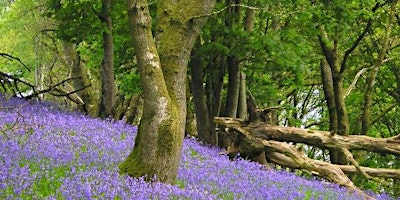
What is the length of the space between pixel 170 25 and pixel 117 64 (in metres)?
9.75

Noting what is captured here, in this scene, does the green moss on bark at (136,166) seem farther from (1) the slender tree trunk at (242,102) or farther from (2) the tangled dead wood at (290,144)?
(1) the slender tree trunk at (242,102)

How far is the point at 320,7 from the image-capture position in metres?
14.5

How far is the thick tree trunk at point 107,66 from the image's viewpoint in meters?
12.9

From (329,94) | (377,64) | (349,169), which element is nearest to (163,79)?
(349,169)

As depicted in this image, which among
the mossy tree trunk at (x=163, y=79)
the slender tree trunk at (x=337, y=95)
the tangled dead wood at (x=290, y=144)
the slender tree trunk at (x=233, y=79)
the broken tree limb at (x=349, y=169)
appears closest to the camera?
the mossy tree trunk at (x=163, y=79)

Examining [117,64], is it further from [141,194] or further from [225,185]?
[141,194]

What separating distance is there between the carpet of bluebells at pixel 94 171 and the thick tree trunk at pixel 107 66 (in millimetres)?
2243

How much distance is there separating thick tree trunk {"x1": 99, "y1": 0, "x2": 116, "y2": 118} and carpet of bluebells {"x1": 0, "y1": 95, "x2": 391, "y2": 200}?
7.36 ft

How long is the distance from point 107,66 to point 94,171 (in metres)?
7.13

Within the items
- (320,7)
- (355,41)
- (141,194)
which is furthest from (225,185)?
(355,41)

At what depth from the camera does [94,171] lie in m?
6.52

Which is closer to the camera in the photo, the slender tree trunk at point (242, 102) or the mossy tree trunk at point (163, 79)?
the mossy tree trunk at point (163, 79)

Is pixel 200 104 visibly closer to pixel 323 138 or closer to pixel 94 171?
pixel 323 138

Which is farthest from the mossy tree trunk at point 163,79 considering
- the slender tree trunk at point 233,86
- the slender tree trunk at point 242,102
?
the slender tree trunk at point 242,102
